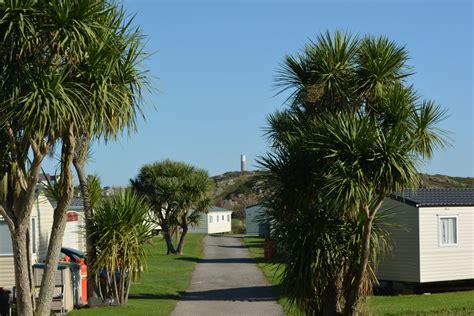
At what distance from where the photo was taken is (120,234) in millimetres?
21469

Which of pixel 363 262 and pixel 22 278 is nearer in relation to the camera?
pixel 22 278

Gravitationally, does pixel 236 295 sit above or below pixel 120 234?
below

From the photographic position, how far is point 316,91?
1905cm

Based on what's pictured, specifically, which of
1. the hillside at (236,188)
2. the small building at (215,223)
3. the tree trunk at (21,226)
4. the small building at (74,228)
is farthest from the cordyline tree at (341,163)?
the small building at (215,223)

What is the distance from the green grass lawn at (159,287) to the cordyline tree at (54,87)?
627 centimetres

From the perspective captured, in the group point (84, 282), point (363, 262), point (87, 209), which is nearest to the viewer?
point (363, 262)

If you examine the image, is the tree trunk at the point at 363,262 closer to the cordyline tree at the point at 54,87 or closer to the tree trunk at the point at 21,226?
the cordyline tree at the point at 54,87

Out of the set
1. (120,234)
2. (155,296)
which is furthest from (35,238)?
(120,234)

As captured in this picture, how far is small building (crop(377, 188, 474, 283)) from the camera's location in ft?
85.6

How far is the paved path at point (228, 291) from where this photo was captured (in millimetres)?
22109

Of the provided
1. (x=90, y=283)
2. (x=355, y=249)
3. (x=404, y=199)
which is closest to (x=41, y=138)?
(x=355, y=249)

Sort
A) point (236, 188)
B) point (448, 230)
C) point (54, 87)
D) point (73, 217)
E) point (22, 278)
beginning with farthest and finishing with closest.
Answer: point (236, 188) → point (73, 217) → point (448, 230) → point (22, 278) → point (54, 87)

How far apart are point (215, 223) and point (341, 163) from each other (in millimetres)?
71683

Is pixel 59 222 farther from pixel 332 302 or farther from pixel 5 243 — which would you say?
pixel 5 243
